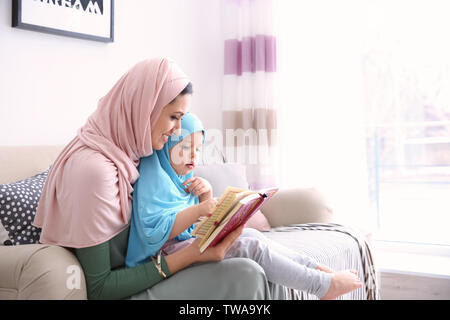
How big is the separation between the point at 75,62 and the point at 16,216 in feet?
3.63

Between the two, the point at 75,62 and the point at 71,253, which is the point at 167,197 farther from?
the point at 75,62

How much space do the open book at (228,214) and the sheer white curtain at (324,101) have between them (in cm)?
178

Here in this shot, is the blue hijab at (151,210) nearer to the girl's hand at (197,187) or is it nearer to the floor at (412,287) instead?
the girl's hand at (197,187)

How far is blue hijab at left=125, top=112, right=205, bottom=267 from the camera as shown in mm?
1412

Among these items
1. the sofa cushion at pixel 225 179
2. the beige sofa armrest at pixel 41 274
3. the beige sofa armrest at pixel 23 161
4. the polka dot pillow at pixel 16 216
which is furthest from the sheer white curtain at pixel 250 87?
the beige sofa armrest at pixel 41 274

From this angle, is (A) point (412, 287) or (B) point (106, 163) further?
(A) point (412, 287)

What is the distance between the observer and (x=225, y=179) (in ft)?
7.86

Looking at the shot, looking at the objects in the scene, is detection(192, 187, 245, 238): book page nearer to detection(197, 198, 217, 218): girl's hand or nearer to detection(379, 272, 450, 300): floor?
detection(197, 198, 217, 218): girl's hand

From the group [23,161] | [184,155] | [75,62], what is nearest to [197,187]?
[184,155]

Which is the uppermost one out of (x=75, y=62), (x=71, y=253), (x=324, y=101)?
(x=75, y=62)
